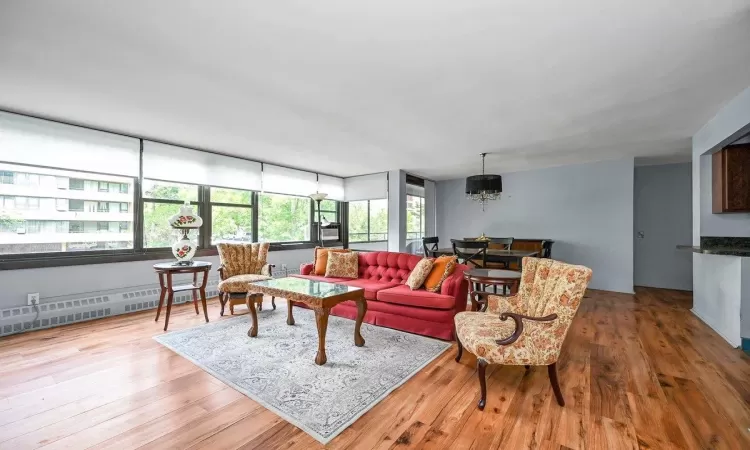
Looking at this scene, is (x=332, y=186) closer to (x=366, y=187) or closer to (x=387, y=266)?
(x=366, y=187)

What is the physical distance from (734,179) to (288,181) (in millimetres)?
6449

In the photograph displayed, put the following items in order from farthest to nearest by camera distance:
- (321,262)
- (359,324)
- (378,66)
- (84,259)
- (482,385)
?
(321,262), (84,259), (359,324), (378,66), (482,385)

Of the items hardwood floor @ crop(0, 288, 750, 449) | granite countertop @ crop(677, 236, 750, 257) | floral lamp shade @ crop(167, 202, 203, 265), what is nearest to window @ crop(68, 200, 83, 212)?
floral lamp shade @ crop(167, 202, 203, 265)

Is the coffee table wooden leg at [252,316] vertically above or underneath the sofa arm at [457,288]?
underneath

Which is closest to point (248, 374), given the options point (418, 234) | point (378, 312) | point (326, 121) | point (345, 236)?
point (378, 312)

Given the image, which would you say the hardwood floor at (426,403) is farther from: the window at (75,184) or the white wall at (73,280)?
the window at (75,184)

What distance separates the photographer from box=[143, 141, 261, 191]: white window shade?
442cm

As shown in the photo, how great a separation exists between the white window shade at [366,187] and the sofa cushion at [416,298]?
3433mm

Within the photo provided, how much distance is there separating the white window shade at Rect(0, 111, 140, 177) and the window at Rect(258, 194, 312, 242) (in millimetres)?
2128

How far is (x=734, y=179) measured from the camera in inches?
142

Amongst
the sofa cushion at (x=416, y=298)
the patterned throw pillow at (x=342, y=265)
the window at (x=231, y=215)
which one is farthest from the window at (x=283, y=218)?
the sofa cushion at (x=416, y=298)

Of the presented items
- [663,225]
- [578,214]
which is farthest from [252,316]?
[663,225]

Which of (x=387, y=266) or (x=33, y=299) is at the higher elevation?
(x=387, y=266)

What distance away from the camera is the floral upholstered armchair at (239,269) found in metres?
4.02
